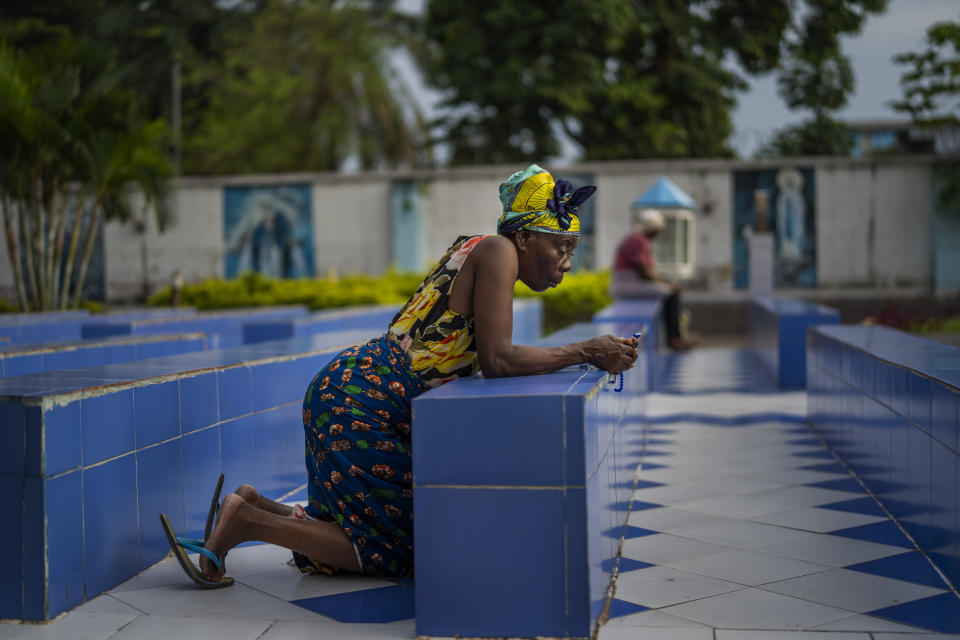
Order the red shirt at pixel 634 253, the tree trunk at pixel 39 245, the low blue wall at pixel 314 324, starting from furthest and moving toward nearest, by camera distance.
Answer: the tree trunk at pixel 39 245, the red shirt at pixel 634 253, the low blue wall at pixel 314 324

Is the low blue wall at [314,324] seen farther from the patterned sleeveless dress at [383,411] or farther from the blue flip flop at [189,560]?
the blue flip flop at [189,560]

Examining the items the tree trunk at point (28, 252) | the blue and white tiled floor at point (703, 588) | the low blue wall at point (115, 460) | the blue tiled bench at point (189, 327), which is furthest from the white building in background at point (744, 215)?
the low blue wall at point (115, 460)

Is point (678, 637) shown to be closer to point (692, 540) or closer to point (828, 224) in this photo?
point (692, 540)

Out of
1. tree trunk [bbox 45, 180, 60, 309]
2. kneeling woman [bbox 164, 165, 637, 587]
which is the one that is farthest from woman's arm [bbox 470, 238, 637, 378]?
tree trunk [bbox 45, 180, 60, 309]

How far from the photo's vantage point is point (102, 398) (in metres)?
3.61

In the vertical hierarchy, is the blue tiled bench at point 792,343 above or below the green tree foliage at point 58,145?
below

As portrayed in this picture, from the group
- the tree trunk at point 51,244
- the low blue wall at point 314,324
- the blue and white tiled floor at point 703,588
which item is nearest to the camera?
the blue and white tiled floor at point 703,588

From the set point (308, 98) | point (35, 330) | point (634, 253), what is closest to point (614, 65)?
point (308, 98)

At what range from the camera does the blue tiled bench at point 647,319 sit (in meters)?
9.42

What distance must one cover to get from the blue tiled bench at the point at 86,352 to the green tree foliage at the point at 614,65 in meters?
20.5

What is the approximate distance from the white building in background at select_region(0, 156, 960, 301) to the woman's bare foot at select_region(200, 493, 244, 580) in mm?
18952

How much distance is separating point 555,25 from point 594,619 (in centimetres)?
2439

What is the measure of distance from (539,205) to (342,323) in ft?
21.7

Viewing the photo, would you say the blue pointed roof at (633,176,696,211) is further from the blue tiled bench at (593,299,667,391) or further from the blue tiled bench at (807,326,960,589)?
the blue tiled bench at (807,326,960,589)
